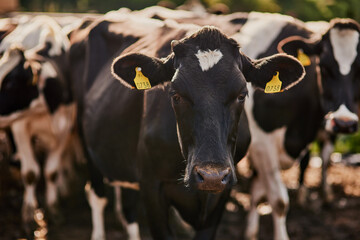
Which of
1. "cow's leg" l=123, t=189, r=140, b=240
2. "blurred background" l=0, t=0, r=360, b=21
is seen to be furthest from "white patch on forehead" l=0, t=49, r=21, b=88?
"blurred background" l=0, t=0, r=360, b=21

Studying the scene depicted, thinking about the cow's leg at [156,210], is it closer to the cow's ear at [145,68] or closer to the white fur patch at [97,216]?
the cow's ear at [145,68]

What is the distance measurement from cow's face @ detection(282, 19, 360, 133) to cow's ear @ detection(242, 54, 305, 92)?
4.44ft

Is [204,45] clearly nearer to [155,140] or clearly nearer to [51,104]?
[155,140]

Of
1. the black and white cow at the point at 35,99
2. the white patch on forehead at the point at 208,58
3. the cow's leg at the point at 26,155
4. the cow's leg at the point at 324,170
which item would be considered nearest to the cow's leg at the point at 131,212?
the black and white cow at the point at 35,99

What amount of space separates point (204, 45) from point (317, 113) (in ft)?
7.48

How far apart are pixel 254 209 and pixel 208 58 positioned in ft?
8.60

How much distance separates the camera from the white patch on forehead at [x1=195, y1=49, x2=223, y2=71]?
3246 millimetres

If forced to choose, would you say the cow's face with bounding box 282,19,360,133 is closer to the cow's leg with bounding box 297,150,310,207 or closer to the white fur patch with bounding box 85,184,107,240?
the cow's leg with bounding box 297,150,310,207

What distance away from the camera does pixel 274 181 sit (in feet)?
17.0

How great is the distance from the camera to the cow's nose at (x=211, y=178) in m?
2.93

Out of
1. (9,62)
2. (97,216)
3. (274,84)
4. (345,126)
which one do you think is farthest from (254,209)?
(9,62)

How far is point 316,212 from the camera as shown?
6.58m

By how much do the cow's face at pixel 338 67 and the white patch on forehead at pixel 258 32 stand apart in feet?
1.19

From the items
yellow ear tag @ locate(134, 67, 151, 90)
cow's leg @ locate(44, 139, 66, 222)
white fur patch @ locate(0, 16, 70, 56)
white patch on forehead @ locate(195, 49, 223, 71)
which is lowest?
cow's leg @ locate(44, 139, 66, 222)
